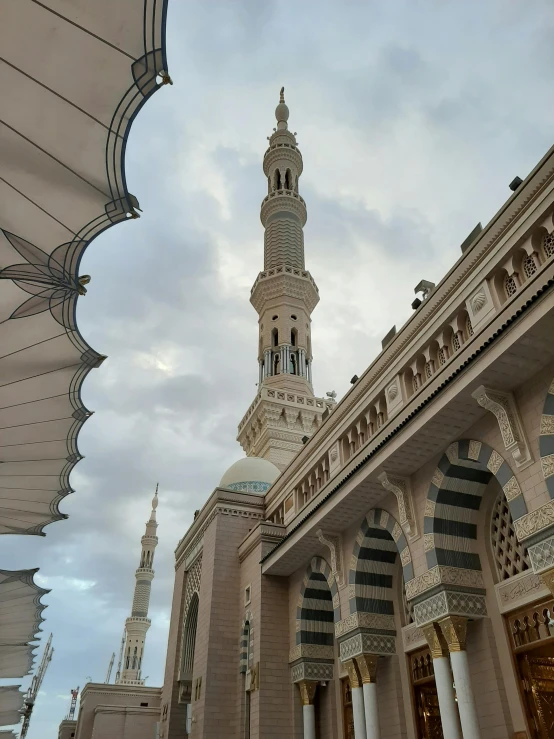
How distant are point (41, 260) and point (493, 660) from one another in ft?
27.1

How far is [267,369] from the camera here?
27062 mm

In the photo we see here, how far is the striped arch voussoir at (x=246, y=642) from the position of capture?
1400 cm

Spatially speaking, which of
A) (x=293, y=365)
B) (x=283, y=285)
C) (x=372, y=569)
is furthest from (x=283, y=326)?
(x=372, y=569)

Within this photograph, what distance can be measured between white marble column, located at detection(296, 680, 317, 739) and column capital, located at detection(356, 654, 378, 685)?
100 inches

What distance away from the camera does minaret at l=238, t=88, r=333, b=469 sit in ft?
79.6

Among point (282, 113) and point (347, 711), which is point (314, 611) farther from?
point (282, 113)

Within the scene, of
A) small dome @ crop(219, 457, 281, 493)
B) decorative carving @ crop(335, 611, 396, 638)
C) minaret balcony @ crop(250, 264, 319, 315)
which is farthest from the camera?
minaret balcony @ crop(250, 264, 319, 315)

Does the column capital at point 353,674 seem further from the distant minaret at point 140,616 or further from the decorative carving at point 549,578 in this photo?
the distant minaret at point 140,616

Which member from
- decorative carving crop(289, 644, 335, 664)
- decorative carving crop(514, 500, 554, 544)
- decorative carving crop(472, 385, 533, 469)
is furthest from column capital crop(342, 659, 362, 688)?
decorative carving crop(472, 385, 533, 469)

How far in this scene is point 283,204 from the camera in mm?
32000

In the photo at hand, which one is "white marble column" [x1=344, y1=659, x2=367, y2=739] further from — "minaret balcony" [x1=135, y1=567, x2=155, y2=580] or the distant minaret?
"minaret balcony" [x1=135, y1=567, x2=155, y2=580]

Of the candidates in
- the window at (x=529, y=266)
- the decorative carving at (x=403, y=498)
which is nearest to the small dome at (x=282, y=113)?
the window at (x=529, y=266)

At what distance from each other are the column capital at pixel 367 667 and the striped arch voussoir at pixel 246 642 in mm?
4163

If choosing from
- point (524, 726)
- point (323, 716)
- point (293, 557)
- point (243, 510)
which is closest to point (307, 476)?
point (293, 557)
